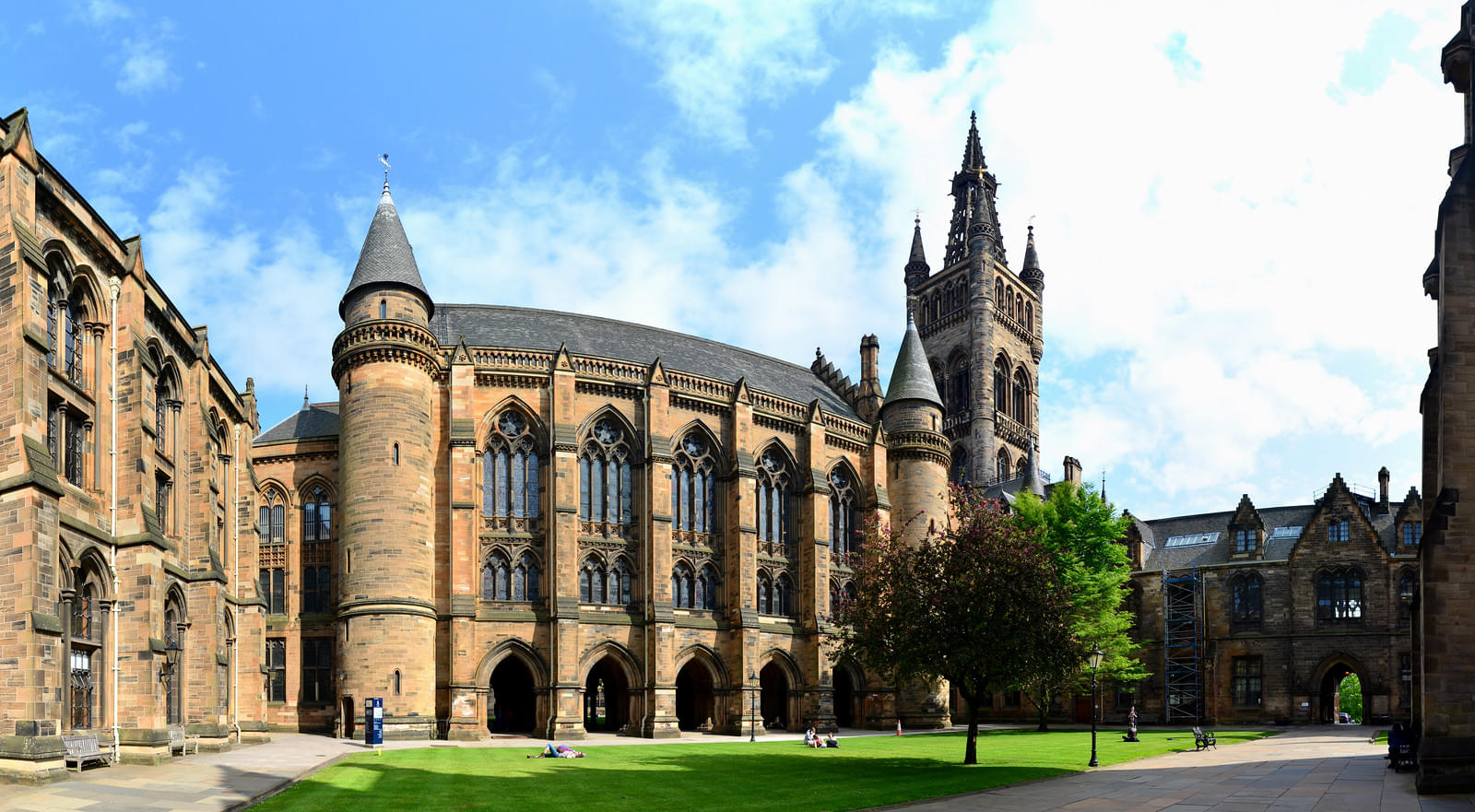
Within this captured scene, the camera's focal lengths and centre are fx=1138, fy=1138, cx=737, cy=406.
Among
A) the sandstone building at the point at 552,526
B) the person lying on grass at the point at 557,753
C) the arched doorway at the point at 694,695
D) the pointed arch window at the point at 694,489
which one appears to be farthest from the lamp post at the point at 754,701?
the person lying on grass at the point at 557,753

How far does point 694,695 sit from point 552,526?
40.5ft

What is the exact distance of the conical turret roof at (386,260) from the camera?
1852 inches

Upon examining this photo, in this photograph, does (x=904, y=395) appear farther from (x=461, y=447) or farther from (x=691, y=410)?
(x=461, y=447)

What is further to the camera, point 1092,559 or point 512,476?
point 1092,559

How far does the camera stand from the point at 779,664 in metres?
55.0

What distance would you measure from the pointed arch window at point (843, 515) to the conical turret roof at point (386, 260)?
2288 cm

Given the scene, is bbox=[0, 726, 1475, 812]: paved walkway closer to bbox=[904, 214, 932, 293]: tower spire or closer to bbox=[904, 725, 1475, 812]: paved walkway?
bbox=[904, 725, 1475, 812]: paved walkway

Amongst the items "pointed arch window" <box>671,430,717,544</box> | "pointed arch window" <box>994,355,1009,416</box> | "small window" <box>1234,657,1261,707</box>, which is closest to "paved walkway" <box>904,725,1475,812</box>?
"pointed arch window" <box>671,430,717,544</box>

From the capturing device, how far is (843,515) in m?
59.9

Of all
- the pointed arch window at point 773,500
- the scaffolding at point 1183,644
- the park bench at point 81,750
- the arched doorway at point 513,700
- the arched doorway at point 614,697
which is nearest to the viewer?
the park bench at point 81,750

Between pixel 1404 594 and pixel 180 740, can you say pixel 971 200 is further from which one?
pixel 180 740

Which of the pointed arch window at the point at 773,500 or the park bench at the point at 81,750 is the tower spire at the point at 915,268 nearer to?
the pointed arch window at the point at 773,500

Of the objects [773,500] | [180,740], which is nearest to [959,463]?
[773,500]

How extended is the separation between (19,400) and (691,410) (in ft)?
110
